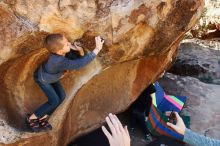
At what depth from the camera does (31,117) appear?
13.3 feet

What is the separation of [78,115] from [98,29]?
113 cm

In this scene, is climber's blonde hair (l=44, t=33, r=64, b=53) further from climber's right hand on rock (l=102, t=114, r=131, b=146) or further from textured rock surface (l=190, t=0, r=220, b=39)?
textured rock surface (l=190, t=0, r=220, b=39)

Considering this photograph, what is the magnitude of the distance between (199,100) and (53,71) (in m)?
2.59

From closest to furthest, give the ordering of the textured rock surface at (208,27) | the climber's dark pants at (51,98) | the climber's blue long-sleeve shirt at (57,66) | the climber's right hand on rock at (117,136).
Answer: the climber's right hand on rock at (117,136)
the climber's blue long-sleeve shirt at (57,66)
the climber's dark pants at (51,98)
the textured rock surface at (208,27)

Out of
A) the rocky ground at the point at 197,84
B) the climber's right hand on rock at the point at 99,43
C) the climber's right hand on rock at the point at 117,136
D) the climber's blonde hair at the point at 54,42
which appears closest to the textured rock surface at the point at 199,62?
the rocky ground at the point at 197,84

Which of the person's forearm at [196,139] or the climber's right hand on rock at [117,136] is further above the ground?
the climber's right hand on rock at [117,136]

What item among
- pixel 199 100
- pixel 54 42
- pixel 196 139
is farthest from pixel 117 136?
pixel 199 100

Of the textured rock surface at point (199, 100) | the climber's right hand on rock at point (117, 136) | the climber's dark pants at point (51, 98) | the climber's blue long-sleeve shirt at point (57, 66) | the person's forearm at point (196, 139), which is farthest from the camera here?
the textured rock surface at point (199, 100)

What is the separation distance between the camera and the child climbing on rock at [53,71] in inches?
144

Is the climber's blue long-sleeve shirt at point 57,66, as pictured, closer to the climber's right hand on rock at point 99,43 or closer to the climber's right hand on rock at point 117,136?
the climber's right hand on rock at point 99,43

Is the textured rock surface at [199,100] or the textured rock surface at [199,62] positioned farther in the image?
the textured rock surface at [199,62]

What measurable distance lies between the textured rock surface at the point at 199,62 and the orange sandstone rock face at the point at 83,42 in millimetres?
2111

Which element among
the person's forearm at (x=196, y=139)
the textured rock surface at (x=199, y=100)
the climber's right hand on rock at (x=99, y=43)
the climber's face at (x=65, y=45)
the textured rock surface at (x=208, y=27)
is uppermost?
the climber's face at (x=65, y=45)

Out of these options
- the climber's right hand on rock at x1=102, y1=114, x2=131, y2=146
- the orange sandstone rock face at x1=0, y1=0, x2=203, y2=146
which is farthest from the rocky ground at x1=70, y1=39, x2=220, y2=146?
the climber's right hand on rock at x1=102, y1=114, x2=131, y2=146
